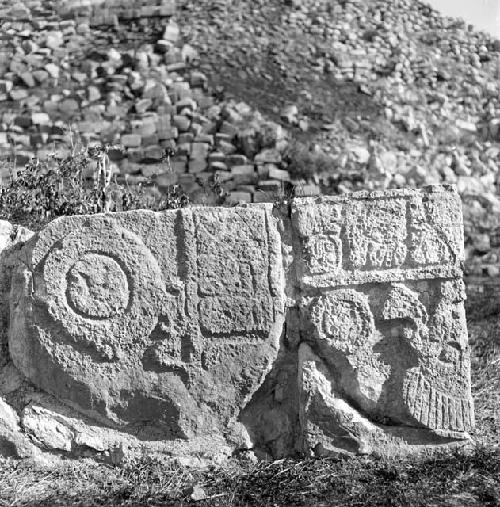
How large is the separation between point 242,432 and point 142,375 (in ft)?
1.73

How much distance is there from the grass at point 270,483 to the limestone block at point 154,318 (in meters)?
0.17

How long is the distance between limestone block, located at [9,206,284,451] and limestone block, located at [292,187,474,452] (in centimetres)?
20

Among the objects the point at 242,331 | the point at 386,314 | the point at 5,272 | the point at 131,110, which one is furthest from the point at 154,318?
the point at 131,110

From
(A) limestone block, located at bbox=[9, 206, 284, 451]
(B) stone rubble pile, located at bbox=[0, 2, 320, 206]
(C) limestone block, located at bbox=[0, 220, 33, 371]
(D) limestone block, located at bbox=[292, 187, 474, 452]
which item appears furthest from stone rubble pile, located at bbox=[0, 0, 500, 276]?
(A) limestone block, located at bbox=[9, 206, 284, 451]

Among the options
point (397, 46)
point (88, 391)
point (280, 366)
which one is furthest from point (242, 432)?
point (397, 46)

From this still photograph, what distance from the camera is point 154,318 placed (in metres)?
3.58

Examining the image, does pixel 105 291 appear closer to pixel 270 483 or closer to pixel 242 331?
pixel 242 331

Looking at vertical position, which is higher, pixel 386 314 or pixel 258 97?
pixel 258 97

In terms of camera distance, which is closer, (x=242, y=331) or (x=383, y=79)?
(x=242, y=331)

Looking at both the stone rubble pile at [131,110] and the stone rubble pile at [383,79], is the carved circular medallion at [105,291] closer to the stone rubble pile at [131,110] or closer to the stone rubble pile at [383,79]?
the stone rubble pile at [131,110]

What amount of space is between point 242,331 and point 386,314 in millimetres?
653

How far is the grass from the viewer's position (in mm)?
3293

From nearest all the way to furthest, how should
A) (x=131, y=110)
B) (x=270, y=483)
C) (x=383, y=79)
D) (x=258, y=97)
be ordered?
(x=270, y=483) < (x=131, y=110) < (x=258, y=97) < (x=383, y=79)

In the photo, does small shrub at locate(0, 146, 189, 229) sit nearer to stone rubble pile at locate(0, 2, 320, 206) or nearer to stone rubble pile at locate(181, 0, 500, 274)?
stone rubble pile at locate(0, 2, 320, 206)
